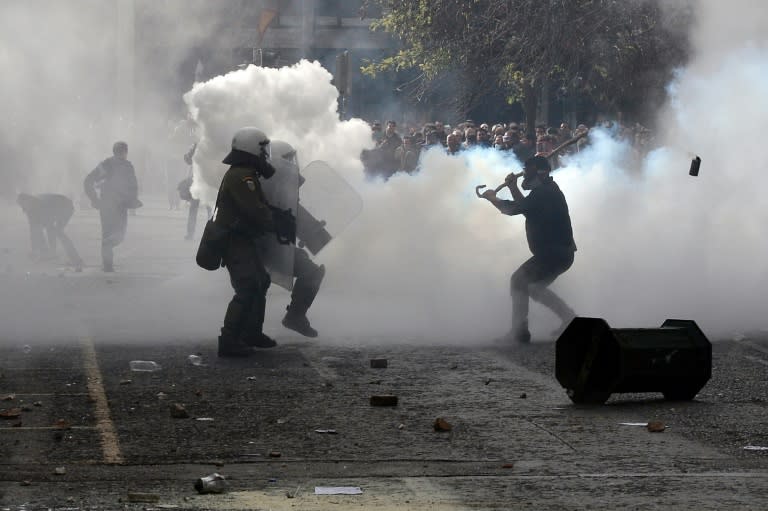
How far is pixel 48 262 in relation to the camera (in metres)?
20.6

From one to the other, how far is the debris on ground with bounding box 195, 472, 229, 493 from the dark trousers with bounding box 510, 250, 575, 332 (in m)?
6.15

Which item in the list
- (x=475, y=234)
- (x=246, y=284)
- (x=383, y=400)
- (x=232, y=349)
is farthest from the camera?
(x=475, y=234)

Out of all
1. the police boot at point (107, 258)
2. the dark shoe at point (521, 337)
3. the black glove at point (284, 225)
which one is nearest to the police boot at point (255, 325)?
the black glove at point (284, 225)

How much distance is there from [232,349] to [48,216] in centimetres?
996

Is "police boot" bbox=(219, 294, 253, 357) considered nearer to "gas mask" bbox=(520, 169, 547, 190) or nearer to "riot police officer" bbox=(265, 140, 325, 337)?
"riot police officer" bbox=(265, 140, 325, 337)

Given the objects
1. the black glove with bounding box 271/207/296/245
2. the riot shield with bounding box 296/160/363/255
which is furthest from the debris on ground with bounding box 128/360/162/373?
the riot shield with bounding box 296/160/363/255

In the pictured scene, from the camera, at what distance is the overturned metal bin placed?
8.98 m

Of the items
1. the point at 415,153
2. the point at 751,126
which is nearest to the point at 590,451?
the point at 751,126

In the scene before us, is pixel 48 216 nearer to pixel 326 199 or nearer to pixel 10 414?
pixel 326 199

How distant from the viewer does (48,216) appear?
811 inches

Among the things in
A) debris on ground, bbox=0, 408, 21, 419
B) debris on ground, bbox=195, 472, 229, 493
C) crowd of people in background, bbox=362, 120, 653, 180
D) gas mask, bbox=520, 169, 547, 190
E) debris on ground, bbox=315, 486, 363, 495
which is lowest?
debris on ground, bbox=315, 486, 363, 495

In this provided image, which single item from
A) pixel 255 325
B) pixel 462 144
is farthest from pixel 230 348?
pixel 462 144

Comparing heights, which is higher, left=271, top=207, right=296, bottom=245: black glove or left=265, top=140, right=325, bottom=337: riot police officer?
left=271, top=207, right=296, bottom=245: black glove

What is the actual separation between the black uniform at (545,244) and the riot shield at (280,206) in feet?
6.18
